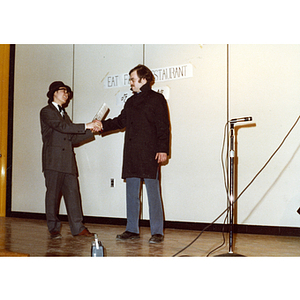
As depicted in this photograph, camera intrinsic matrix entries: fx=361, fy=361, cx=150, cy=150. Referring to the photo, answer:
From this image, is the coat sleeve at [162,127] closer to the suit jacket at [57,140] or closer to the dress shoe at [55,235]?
the suit jacket at [57,140]

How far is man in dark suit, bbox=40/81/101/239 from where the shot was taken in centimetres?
338

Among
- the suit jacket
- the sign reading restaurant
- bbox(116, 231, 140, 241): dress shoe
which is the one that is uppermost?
the sign reading restaurant

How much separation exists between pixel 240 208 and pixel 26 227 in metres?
2.35

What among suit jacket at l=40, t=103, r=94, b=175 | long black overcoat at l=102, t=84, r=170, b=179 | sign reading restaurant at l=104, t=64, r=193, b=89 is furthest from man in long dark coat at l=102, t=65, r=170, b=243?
sign reading restaurant at l=104, t=64, r=193, b=89

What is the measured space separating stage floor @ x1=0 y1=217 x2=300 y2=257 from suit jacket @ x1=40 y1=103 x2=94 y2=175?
68cm

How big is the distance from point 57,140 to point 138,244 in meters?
1.29

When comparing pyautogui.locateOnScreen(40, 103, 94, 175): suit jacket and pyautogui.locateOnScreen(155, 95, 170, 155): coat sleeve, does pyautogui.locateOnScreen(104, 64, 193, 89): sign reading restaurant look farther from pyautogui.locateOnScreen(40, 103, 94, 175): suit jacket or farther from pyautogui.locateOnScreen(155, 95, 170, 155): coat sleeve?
pyautogui.locateOnScreen(40, 103, 94, 175): suit jacket

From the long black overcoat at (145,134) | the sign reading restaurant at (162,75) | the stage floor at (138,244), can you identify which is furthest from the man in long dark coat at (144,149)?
the sign reading restaurant at (162,75)

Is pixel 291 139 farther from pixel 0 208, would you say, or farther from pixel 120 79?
pixel 0 208

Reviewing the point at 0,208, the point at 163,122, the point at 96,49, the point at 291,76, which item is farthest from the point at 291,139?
the point at 0,208

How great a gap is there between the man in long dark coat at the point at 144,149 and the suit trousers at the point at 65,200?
0.45m

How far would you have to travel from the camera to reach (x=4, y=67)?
518 centimetres

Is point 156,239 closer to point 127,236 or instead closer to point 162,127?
point 127,236

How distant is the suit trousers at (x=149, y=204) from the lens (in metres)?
3.14
